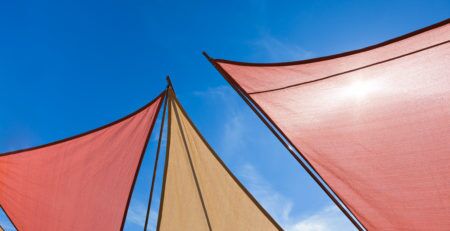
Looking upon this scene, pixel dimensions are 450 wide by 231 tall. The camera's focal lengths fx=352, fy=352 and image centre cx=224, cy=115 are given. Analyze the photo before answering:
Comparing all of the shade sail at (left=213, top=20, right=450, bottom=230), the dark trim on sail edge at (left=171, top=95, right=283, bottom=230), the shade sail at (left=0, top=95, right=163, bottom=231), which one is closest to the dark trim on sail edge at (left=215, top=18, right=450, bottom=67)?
the shade sail at (left=213, top=20, right=450, bottom=230)

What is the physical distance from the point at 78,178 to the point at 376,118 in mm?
4165

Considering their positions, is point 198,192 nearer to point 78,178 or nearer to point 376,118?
point 78,178

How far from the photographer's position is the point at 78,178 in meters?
5.22

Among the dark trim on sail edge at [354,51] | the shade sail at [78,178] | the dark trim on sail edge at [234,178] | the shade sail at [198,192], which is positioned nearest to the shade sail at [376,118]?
the dark trim on sail edge at [354,51]

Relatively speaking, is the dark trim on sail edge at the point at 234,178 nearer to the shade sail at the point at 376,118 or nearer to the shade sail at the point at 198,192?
the shade sail at the point at 198,192

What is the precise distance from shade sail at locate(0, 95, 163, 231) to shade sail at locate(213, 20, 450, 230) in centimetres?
194

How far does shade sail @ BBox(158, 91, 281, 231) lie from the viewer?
17.1 ft

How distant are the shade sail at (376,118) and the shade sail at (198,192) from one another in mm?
1516

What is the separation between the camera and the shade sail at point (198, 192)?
5.21m

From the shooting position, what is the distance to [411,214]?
3.49 m

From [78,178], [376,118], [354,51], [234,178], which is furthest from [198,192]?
[354,51]

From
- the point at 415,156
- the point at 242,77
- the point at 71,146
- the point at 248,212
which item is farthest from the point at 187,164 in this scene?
the point at 415,156

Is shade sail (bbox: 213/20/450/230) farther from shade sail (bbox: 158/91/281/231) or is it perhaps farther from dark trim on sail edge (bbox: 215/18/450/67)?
shade sail (bbox: 158/91/281/231)

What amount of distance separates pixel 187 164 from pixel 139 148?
2.63 ft
